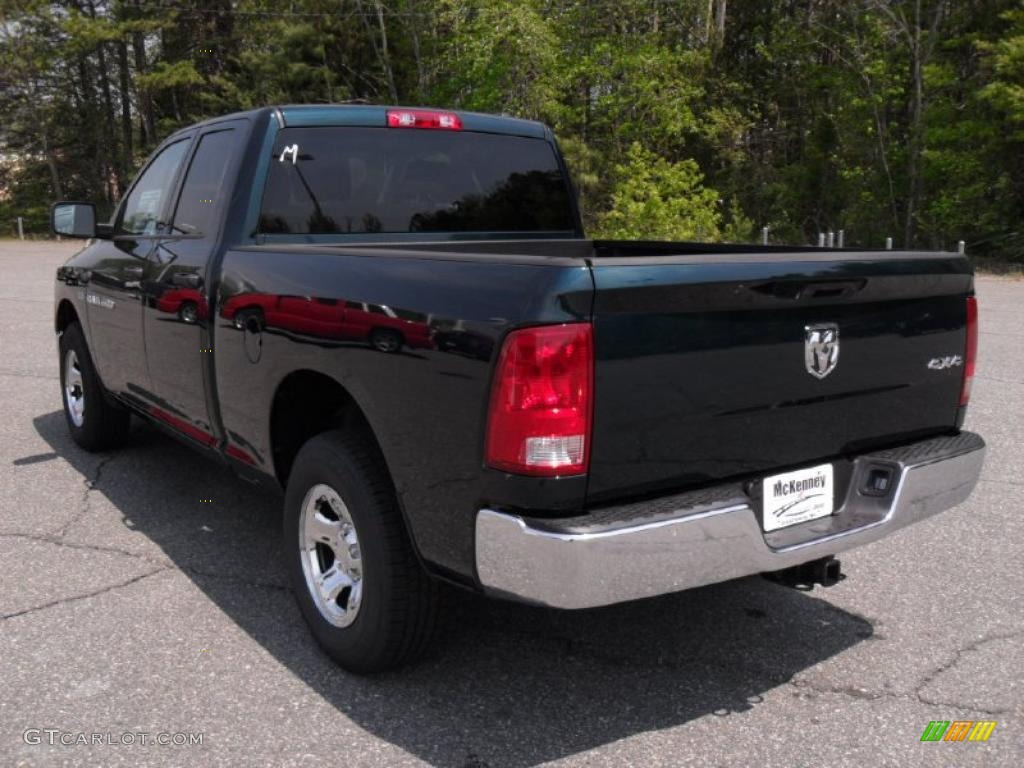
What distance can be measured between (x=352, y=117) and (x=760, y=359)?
2.28 metres

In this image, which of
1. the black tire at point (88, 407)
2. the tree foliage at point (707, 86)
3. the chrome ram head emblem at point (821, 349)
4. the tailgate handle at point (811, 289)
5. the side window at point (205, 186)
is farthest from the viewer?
the tree foliage at point (707, 86)

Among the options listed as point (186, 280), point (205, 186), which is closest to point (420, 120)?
point (205, 186)

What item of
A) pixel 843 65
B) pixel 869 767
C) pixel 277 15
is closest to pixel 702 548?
pixel 869 767

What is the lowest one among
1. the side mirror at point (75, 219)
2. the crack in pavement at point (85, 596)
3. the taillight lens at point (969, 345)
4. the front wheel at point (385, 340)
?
the crack in pavement at point (85, 596)

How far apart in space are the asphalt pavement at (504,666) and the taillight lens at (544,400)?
93 centimetres

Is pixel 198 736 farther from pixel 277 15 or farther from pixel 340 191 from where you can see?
pixel 277 15

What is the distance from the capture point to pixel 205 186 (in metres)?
4.16

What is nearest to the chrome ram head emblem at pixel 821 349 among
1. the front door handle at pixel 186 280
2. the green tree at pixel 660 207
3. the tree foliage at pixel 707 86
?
the front door handle at pixel 186 280

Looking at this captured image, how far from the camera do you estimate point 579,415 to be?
92.2 inches

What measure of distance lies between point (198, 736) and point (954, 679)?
2430mm

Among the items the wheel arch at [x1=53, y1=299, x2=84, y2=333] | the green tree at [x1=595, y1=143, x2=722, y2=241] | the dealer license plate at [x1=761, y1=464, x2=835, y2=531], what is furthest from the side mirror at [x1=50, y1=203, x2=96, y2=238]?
the green tree at [x1=595, y1=143, x2=722, y2=241]

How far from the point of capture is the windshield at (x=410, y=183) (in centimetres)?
387

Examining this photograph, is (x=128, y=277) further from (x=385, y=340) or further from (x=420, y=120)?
(x=385, y=340)

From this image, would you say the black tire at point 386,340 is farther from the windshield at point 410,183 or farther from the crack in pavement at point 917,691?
the crack in pavement at point 917,691
